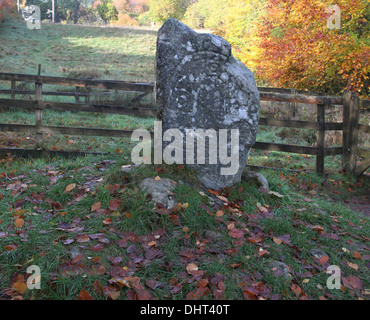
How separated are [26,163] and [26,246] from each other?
3.12 meters

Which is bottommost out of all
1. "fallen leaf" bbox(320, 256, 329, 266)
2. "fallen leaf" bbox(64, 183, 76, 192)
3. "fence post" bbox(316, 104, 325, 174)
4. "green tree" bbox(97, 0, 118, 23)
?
"fallen leaf" bbox(320, 256, 329, 266)

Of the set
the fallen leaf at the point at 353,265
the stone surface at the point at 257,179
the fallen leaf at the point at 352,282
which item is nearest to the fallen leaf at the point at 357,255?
the fallen leaf at the point at 353,265

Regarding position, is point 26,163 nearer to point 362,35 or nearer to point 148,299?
point 148,299

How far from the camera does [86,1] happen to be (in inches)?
1842

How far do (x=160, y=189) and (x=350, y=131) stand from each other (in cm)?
434

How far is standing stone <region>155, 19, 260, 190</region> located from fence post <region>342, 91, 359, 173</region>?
303cm

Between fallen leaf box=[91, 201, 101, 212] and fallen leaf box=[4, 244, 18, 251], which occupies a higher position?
fallen leaf box=[91, 201, 101, 212]

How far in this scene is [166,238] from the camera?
3471 millimetres

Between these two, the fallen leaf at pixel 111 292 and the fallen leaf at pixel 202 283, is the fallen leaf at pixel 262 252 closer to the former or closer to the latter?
the fallen leaf at pixel 202 283

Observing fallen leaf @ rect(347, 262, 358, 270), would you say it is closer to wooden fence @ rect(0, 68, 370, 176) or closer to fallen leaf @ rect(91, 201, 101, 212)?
fallen leaf @ rect(91, 201, 101, 212)

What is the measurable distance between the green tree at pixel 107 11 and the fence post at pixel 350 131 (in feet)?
145

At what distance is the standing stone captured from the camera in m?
4.38

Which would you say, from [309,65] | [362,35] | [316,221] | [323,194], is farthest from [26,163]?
[362,35]

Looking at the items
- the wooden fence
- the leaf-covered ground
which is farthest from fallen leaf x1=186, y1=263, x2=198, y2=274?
the wooden fence
